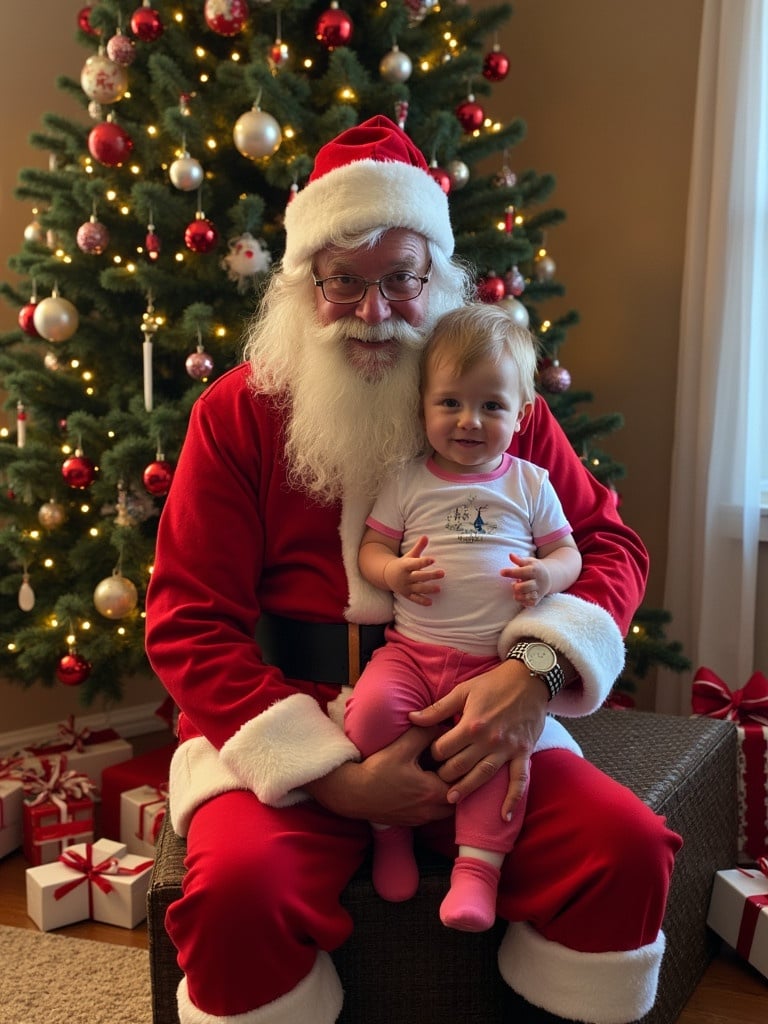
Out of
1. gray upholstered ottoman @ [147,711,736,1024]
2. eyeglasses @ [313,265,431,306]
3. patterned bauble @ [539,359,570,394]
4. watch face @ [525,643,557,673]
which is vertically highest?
eyeglasses @ [313,265,431,306]

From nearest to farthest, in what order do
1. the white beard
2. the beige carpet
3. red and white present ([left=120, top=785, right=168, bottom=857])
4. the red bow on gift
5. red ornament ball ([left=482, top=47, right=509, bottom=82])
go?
the white beard, the beige carpet, the red bow on gift, red and white present ([left=120, top=785, right=168, bottom=857]), red ornament ball ([left=482, top=47, right=509, bottom=82])

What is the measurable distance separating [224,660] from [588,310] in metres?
2.29

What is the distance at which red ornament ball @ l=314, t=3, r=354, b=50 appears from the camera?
226 cm

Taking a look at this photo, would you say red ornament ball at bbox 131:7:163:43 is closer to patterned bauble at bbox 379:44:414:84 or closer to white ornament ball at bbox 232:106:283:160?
white ornament ball at bbox 232:106:283:160

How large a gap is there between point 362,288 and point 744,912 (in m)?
1.41

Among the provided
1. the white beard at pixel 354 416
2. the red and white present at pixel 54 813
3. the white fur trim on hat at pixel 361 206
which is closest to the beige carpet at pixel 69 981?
the red and white present at pixel 54 813


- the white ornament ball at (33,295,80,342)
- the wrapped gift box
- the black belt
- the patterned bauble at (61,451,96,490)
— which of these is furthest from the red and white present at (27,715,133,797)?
the black belt

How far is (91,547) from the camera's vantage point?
2.40m

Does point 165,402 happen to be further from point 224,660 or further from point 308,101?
point 224,660

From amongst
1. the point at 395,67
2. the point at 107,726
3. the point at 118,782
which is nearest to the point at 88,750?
the point at 118,782

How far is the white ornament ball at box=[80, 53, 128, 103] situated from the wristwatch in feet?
6.05

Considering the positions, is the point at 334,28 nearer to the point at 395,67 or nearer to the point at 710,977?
the point at 395,67

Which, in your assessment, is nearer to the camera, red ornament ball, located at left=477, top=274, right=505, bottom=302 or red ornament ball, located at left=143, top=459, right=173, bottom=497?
red ornament ball, located at left=143, top=459, right=173, bottom=497

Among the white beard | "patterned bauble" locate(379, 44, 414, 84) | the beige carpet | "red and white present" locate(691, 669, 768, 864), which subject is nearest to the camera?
the white beard
